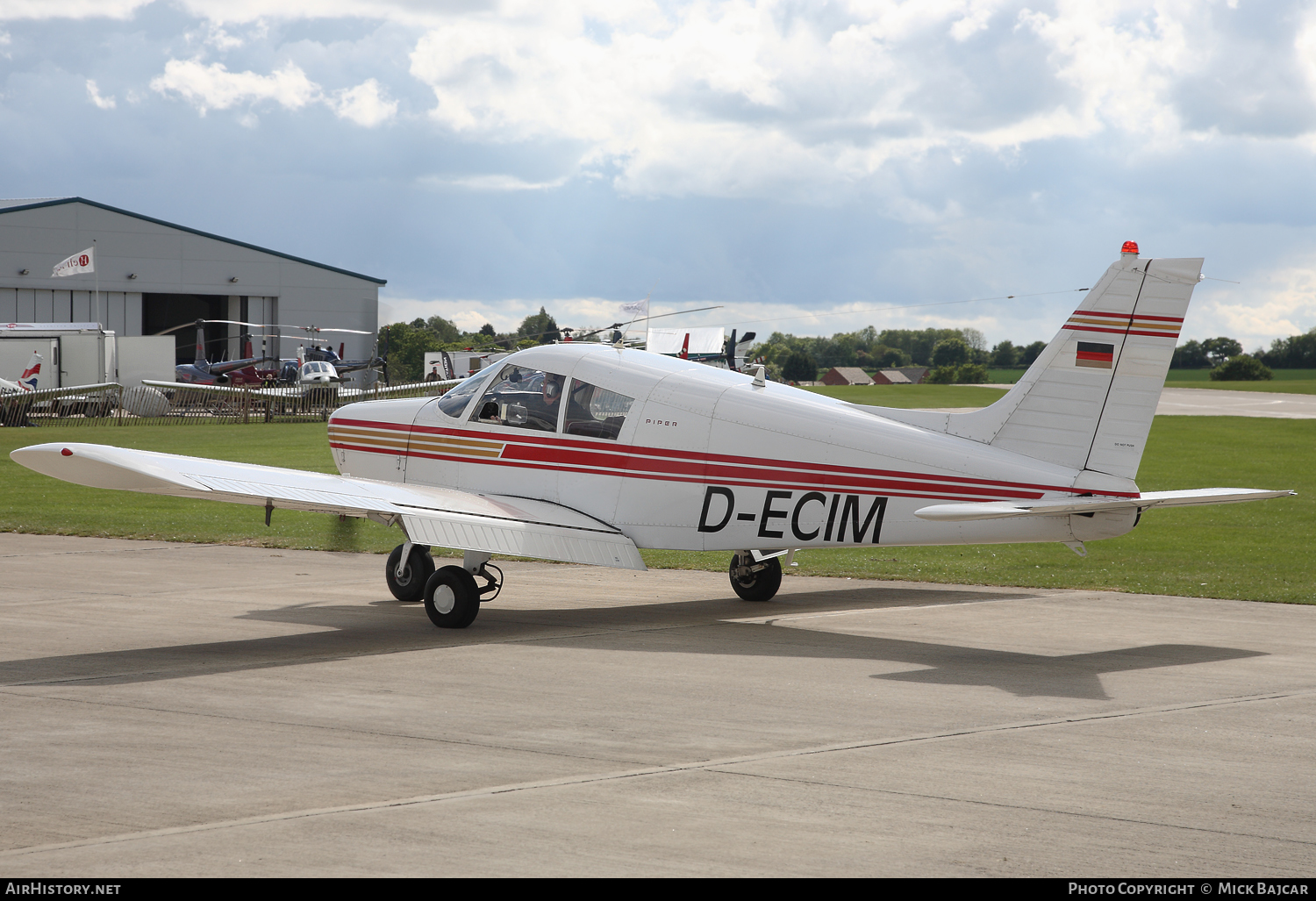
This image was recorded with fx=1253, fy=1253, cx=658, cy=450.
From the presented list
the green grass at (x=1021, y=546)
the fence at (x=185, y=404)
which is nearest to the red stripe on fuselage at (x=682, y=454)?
the green grass at (x=1021, y=546)

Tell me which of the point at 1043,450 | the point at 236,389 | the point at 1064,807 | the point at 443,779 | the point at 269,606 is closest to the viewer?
the point at 1064,807

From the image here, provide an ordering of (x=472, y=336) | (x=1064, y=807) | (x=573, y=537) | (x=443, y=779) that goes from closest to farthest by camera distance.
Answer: (x=1064, y=807)
(x=443, y=779)
(x=573, y=537)
(x=472, y=336)

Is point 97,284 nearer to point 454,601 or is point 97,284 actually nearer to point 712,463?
point 454,601

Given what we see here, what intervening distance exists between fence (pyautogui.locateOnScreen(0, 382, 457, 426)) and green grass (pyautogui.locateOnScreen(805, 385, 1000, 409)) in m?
22.6

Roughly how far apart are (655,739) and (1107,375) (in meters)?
5.17

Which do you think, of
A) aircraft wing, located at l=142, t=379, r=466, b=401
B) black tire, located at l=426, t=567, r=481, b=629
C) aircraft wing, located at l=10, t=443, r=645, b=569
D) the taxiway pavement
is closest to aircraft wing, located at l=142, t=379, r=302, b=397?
aircraft wing, located at l=142, t=379, r=466, b=401

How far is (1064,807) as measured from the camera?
5.79 m

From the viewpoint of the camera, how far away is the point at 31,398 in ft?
150

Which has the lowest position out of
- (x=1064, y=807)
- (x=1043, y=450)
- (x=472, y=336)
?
(x=472, y=336)

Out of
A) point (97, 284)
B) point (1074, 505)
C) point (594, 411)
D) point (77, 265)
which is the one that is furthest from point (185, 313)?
point (1074, 505)
